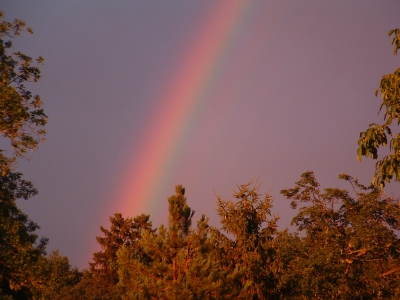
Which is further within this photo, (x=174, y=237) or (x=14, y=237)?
(x=174, y=237)

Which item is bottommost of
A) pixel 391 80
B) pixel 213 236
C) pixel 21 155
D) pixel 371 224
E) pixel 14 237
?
pixel 391 80

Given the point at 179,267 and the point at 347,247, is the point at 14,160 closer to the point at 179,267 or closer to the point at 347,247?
the point at 179,267

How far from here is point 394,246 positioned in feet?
91.2

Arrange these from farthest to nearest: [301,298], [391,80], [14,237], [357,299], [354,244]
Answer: [354,244] → [357,299] → [301,298] → [14,237] → [391,80]

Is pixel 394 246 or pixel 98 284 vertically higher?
pixel 98 284

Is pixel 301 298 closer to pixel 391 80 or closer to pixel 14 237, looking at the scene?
pixel 14 237

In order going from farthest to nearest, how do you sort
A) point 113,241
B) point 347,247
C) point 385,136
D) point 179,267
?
point 113,241
point 347,247
point 179,267
point 385,136

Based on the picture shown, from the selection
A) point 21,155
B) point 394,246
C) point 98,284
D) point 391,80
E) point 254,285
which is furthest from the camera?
point 98,284

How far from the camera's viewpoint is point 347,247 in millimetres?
25906

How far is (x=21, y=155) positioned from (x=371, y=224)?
2530 centimetres

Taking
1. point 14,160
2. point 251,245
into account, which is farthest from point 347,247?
point 14,160

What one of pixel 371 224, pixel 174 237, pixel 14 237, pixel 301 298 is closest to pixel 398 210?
pixel 371 224

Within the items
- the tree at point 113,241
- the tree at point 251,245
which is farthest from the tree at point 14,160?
the tree at point 113,241

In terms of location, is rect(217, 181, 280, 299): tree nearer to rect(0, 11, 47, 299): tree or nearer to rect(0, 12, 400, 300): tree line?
rect(0, 12, 400, 300): tree line
